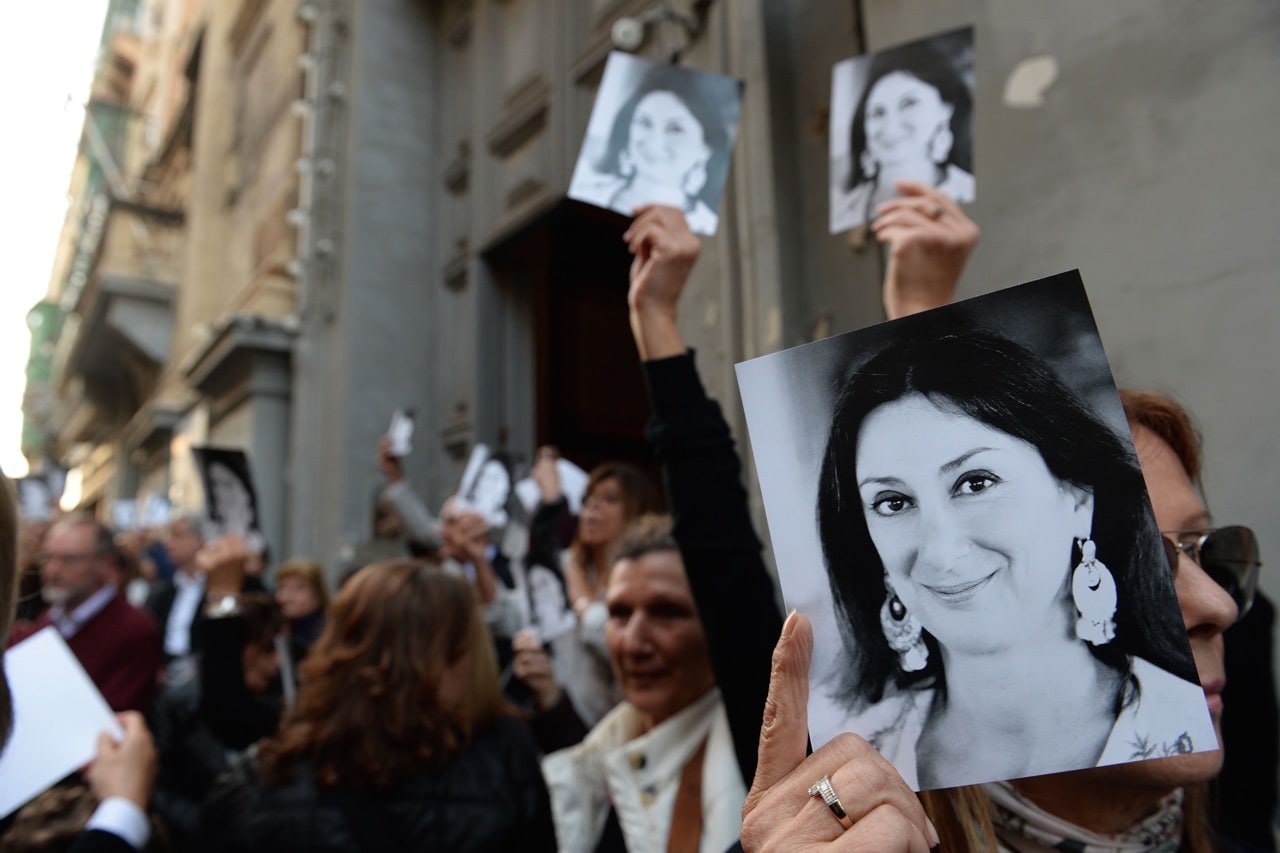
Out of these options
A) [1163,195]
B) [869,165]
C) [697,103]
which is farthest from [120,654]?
[1163,195]

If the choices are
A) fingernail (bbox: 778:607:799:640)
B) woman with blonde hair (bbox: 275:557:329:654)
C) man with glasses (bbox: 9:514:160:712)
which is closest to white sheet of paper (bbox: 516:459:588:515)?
Answer: woman with blonde hair (bbox: 275:557:329:654)

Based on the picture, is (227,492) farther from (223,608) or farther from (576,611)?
(576,611)

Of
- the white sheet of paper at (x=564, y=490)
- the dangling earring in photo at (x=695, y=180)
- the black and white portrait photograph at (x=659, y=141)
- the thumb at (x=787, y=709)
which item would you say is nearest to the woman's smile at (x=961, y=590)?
the thumb at (x=787, y=709)

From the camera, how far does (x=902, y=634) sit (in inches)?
30.6

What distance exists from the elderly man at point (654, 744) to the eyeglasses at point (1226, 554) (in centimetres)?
75

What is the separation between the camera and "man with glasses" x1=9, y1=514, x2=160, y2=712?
2.92 metres

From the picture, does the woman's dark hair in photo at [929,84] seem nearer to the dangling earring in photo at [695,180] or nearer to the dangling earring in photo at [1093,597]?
the dangling earring in photo at [695,180]

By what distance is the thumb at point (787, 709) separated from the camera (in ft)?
2.53

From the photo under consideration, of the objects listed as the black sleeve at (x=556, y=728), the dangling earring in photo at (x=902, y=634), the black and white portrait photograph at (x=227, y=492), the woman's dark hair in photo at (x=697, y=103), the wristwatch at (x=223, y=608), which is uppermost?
the woman's dark hair in photo at (x=697, y=103)

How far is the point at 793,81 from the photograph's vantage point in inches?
145

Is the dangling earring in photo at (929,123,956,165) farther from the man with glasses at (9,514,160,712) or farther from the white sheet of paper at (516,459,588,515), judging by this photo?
the man with glasses at (9,514,160,712)

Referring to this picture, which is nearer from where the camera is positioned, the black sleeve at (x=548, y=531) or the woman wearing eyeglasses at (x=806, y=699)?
the woman wearing eyeglasses at (x=806, y=699)

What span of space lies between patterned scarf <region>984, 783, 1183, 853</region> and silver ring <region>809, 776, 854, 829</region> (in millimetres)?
333

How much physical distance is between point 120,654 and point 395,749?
1.73 metres
